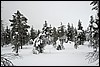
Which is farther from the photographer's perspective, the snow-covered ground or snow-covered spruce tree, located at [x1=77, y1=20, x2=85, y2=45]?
snow-covered spruce tree, located at [x1=77, y1=20, x2=85, y2=45]

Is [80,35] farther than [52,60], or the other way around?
[80,35]

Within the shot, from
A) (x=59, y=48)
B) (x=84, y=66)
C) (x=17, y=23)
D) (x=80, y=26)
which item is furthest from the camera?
(x=80, y=26)

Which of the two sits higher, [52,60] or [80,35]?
[80,35]

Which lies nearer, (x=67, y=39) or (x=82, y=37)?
(x=82, y=37)

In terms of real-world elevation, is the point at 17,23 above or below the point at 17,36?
above

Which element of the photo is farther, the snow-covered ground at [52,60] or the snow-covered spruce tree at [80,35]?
the snow-covered spruce tree at [80,35]

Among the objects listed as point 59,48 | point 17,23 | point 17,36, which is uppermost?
point 17,23

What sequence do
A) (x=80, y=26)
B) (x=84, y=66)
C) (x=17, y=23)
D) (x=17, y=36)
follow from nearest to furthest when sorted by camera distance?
(x=84, y=66), (x=17, y=36), (x=17, y=23), (x=80, y=26)

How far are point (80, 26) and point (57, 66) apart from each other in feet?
206

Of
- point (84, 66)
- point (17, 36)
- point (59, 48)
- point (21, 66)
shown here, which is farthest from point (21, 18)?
point (84, 66)

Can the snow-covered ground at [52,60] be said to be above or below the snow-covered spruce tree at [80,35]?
below

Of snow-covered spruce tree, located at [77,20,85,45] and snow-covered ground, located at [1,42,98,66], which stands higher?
snow-covered spruce tree, located at [77,20,85,45]

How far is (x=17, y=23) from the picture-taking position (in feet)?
138

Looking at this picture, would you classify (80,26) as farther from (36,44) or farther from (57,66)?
(57,66)
